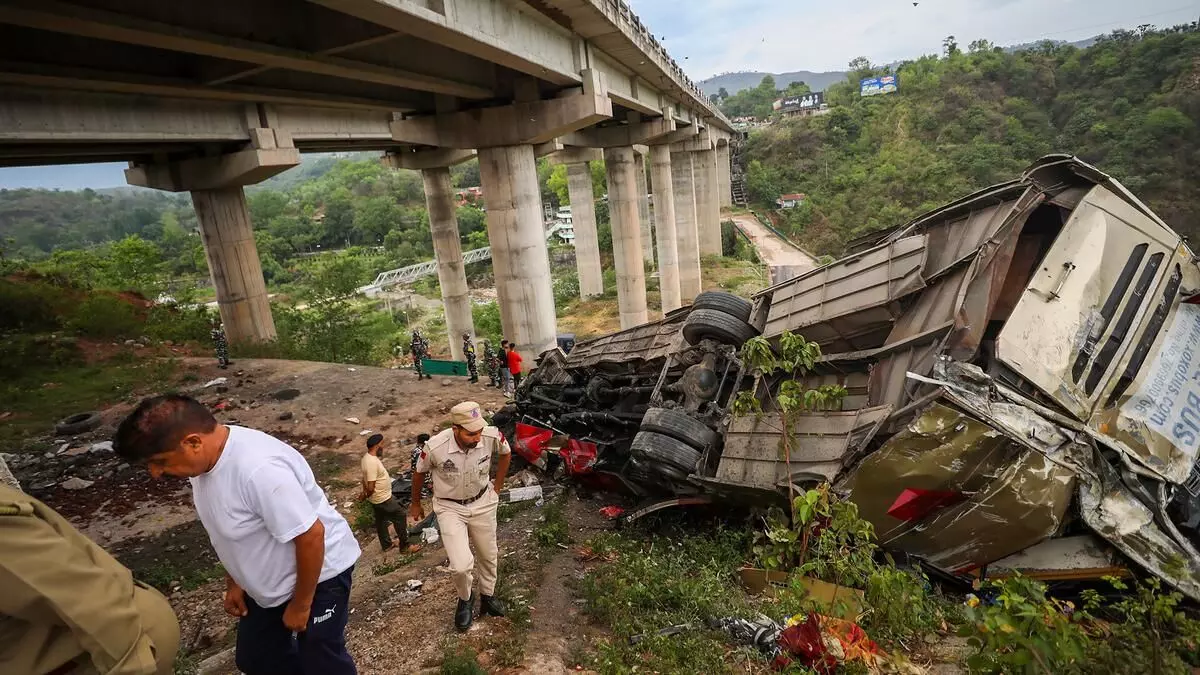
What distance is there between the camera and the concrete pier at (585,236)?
2973cm

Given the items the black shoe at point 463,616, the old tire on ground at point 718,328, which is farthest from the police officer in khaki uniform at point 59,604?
the old tire on ground at point 718,328

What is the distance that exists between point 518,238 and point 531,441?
17.5 ft

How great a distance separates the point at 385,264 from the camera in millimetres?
50594

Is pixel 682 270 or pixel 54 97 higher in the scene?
pixel 54 97

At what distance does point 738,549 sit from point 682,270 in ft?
73.0

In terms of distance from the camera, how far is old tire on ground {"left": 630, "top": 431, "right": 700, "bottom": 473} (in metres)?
5.53

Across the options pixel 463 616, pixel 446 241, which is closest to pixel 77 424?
pixel 463 616

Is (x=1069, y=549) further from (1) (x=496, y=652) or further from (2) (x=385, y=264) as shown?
(2) (x=385, y=264)

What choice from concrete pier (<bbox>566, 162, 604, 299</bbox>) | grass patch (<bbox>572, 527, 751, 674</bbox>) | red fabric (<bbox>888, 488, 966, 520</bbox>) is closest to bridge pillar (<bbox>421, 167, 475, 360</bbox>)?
concrete pier (<bbox>566, 162, 604, 299</bbox>)

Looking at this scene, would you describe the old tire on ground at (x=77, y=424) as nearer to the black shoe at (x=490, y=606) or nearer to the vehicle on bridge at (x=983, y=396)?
the vehicle on bridge at (x=983, y=396)

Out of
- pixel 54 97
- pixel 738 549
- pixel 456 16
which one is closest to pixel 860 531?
pixel 738 549

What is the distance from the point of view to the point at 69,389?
13.1 meters

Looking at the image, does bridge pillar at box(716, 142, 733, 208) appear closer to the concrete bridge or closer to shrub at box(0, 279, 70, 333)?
the concrete bridge

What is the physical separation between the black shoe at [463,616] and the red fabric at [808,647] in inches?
76.0
